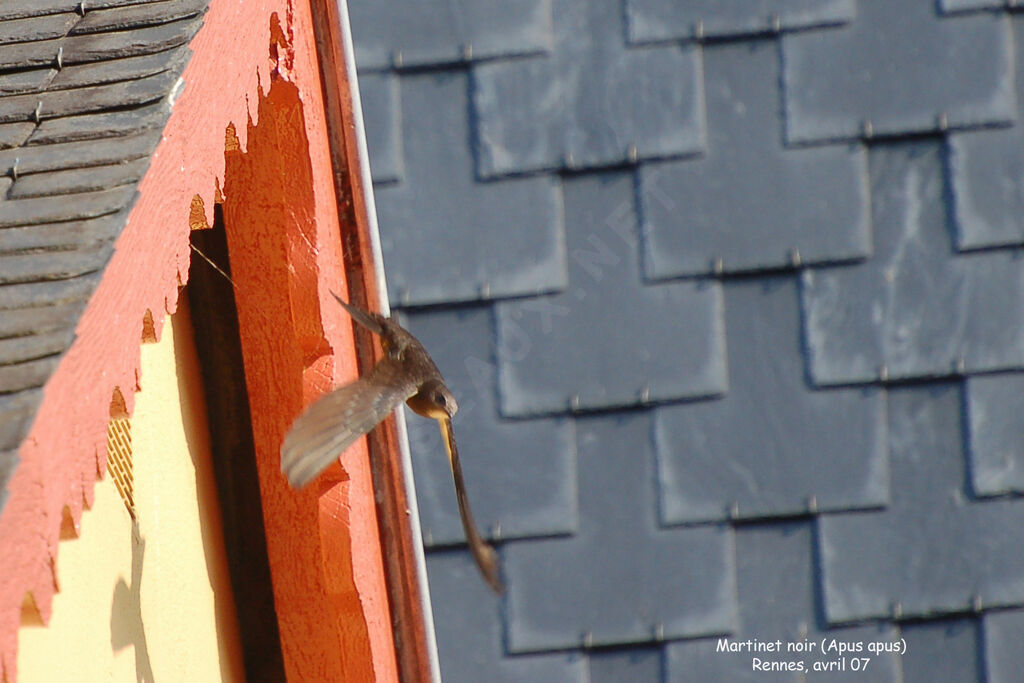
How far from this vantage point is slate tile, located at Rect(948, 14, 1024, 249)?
2617mm

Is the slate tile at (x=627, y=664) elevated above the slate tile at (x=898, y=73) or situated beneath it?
situated beneath

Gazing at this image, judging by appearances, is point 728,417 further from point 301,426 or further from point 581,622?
point 301,426

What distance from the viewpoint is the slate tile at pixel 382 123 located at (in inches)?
107

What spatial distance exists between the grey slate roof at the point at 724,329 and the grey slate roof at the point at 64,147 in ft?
3.89

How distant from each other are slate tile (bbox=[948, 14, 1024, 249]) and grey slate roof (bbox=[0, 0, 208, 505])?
1665 millimetres

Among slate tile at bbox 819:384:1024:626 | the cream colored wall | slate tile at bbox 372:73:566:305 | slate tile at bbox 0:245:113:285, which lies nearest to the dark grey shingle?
slate tile at bbox 0:245:113:285

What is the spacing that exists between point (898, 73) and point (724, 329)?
62 cm

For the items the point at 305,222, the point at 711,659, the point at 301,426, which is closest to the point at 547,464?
the point at 711,659

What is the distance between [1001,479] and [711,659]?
0.68 m

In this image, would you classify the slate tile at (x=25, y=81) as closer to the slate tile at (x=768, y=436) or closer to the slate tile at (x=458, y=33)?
the slate tile at (x=458, y=33)

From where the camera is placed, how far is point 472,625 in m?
2.68

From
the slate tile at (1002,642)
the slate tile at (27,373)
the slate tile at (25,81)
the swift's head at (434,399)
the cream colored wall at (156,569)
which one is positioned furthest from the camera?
the slate tile at (1002,642)

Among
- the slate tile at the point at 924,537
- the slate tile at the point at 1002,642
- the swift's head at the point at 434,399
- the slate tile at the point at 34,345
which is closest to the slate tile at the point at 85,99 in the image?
the slate tile at the point at 34,345

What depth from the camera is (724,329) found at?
2650 mm
